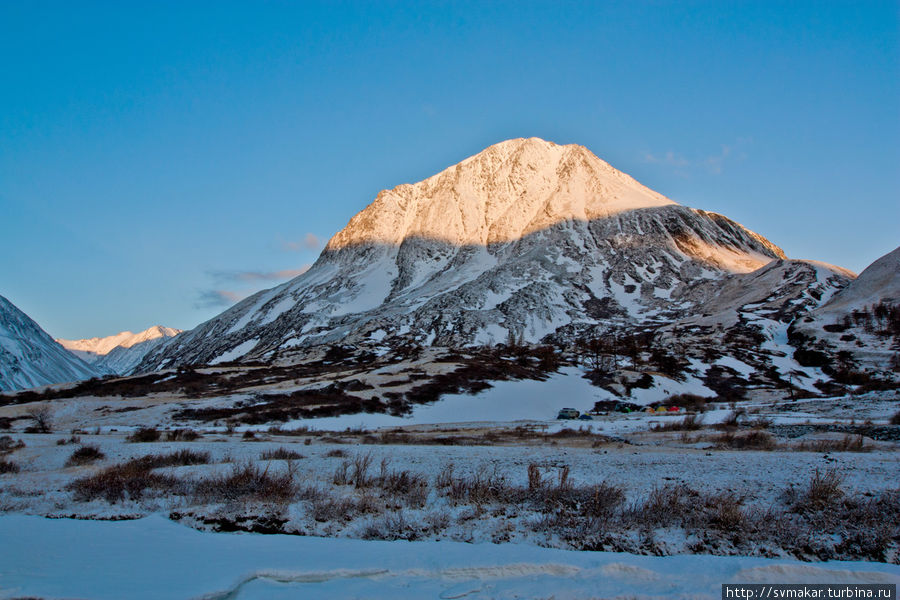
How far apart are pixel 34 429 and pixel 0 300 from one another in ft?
349

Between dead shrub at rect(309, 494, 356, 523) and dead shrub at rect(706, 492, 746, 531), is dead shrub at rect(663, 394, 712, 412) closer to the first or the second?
dead shrub at rect(706, 492, 746, 531)

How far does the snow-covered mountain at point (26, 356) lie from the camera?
320 ft

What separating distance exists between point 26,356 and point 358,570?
131581mm

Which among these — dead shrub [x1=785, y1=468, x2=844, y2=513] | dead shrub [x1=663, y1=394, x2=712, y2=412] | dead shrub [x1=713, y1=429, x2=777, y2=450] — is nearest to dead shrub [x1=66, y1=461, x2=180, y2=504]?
dead shrub [x1=785, y1=468, x2=844, y2=513]

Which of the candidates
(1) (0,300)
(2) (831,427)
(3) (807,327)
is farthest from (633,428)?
(1) (0,300)

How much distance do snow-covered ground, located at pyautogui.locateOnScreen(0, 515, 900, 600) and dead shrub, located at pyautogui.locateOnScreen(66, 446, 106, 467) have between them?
30.5ft

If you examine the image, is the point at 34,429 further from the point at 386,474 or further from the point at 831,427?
the point at 831,427

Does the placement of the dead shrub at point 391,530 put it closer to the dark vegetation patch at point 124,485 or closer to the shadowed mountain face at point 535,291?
the dark vegetation patch at point 124,485

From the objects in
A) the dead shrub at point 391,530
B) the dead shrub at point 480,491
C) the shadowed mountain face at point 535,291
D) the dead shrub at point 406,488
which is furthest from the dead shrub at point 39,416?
the shadowed mountain face at point 535,291

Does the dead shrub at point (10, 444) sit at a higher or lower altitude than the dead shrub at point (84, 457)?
lower

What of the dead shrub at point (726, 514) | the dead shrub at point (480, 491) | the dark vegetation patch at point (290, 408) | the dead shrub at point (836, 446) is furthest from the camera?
the dark vegetation patch at point (290, 408)

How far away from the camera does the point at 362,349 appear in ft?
357

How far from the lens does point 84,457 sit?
16.7 m

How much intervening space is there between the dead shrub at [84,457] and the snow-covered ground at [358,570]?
931cm
